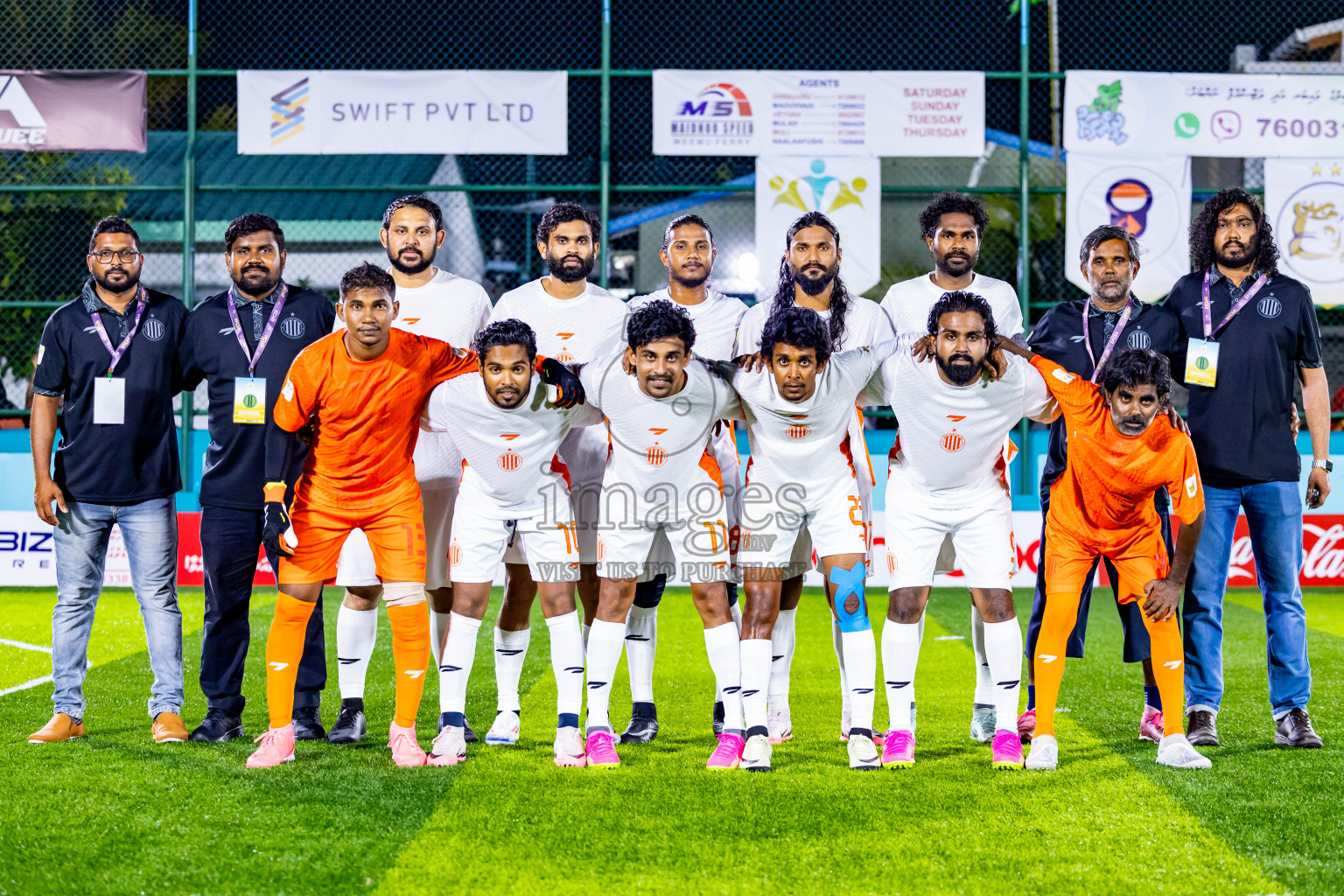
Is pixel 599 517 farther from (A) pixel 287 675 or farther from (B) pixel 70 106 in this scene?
(B) pixel 70 106

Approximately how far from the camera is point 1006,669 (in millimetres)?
4688

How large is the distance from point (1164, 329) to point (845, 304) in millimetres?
1290

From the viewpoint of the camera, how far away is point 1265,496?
5.09m

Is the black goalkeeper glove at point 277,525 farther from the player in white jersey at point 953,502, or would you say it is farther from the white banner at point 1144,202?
the white banner at point 1144,202

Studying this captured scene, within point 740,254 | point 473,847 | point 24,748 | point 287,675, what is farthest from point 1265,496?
point 740,254

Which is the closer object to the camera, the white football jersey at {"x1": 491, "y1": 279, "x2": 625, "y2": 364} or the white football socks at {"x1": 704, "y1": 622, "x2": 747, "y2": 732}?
the white football socks at {"x1": 704, "y1": 622, "x2": 747, "y2": 732}

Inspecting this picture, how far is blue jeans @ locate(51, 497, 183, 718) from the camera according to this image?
5121 mm

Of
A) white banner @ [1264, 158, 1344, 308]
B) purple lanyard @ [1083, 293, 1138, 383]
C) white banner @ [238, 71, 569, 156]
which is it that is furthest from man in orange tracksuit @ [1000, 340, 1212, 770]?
white banner @ [1264, 158, 1344, 308]

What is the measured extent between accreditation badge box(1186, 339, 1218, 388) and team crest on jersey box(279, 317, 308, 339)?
11.8 feet

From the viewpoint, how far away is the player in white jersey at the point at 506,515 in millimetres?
4738

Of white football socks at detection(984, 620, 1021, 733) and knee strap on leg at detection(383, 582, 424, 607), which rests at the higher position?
knee strap on leg at detection(383, 582, 424, 607)

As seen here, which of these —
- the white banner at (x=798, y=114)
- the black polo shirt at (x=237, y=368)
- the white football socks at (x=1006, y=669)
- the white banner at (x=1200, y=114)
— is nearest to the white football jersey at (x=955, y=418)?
the white football socks at (x=1006, y=669)

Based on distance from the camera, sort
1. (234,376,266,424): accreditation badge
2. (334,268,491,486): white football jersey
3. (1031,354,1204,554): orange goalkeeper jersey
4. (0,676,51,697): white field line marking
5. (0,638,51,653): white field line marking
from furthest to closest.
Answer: (0,638,51,653): white field line marking → (0,676,51,697): white field line marking → (334,268,491,486): white football jersey → (234,376,266,424): accreditation badge → (1031,354,1204,554): orange goalkeeper jersey

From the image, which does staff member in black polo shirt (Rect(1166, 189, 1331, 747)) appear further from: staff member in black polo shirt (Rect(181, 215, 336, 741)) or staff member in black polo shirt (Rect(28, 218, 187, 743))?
staff member in black polo shirt (Rect(28, 218, 187, 743))
